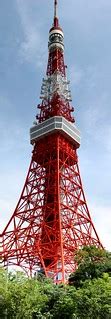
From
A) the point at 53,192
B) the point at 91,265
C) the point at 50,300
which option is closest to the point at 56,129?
the point at 53,192

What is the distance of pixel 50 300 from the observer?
15039 mm

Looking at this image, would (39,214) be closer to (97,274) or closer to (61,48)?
(97,274)

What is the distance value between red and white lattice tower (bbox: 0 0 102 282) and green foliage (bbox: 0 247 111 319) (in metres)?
6.55

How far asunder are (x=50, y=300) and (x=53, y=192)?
13.3m

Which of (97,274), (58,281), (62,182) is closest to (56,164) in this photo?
(62,182)

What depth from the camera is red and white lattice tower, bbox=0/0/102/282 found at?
24.4 m

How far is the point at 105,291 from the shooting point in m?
14.0

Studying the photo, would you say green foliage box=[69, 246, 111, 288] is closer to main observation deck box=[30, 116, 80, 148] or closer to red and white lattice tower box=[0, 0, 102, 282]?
red and white lattice tower box=[0, 0, 102, 282]

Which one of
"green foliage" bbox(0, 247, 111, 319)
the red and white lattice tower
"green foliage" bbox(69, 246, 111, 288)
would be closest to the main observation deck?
the red and white lattice tower

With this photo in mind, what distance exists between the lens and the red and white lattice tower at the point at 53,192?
24.4m

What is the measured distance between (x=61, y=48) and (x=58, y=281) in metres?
19.1

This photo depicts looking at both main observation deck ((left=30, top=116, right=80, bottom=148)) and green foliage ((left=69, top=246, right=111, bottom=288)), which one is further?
main observation deck ((left=30, top=116, right=80, bottom=148))

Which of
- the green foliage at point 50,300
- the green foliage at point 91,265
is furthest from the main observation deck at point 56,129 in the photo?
the green foliage at point 50,300

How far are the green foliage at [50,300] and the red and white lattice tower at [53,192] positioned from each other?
6.55 m
